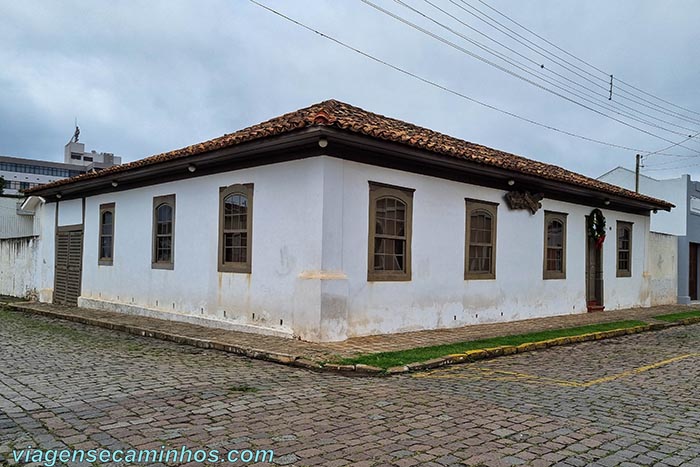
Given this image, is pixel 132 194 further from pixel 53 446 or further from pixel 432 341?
pixel 53 446

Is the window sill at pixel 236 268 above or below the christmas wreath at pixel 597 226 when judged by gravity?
below

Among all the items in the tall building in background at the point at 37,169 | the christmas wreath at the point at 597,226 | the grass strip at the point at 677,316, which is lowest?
the grass strip at the point at 677,316

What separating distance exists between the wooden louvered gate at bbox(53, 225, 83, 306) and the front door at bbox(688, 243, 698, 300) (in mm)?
21015

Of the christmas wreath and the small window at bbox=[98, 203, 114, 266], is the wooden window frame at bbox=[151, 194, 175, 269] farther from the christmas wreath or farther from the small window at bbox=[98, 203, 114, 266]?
the christmas wreath

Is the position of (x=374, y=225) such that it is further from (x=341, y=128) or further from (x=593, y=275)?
(x=593, y=275)

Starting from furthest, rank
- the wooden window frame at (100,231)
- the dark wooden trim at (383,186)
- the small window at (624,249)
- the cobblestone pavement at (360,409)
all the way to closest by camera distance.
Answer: the small window at (624,249) → the wooden window frame at (100,231) → the dark wooden trim at (383,186) → the cobblestone pavement at (360,409)

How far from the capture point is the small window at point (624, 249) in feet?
57.5

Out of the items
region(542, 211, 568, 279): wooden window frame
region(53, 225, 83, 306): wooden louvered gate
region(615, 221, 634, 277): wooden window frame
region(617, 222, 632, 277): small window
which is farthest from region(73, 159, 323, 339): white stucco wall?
region(617, 222, 632, 277): small window

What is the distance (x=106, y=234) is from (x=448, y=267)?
359 inches

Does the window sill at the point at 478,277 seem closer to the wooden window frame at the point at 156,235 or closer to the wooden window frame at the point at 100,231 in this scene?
the wooden window frame at the point at 156,235

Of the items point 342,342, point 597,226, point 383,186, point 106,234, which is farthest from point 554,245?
point 106,234

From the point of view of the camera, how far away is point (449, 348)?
Answer: 912cm

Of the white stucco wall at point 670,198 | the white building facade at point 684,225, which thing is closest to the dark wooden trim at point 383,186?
the white building facade at point 684,225

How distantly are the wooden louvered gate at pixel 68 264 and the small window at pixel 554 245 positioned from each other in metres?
12.4
